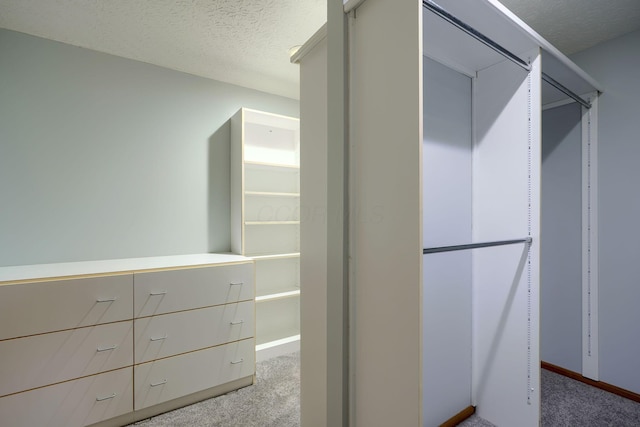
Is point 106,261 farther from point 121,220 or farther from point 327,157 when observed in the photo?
point 327,157

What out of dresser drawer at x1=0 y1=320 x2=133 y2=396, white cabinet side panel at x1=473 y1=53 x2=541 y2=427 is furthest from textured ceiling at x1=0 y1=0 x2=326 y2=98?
dresser drawer at x1=0 y1=320 x2=133 y2=396

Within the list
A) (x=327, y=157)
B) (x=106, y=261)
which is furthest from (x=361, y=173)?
(x=106, y=261)

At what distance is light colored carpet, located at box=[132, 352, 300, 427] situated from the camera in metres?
1.78

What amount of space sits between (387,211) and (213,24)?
5.81 feet

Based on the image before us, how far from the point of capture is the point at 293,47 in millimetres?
2139

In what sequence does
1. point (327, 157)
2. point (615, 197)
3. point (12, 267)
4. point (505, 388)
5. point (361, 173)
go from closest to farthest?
point (361, 173), point (327, 157), point (505, 388), point (12, 267), point (615, 197)

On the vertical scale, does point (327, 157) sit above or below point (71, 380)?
above

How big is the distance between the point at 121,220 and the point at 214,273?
2.91ft

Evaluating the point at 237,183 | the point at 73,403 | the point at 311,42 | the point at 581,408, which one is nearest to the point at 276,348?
the point at 73,403

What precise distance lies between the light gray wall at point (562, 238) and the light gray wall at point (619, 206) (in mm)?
142

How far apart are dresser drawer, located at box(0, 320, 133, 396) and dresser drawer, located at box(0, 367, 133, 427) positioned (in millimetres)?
46

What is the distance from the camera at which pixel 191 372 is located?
1.96m

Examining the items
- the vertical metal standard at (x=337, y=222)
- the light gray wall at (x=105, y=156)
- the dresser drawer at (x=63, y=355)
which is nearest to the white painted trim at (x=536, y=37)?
the vertical metal standard at (x=337, y=222)

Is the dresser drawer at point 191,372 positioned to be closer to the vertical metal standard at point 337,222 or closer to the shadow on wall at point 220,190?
the shadow on wall at point 220,190
